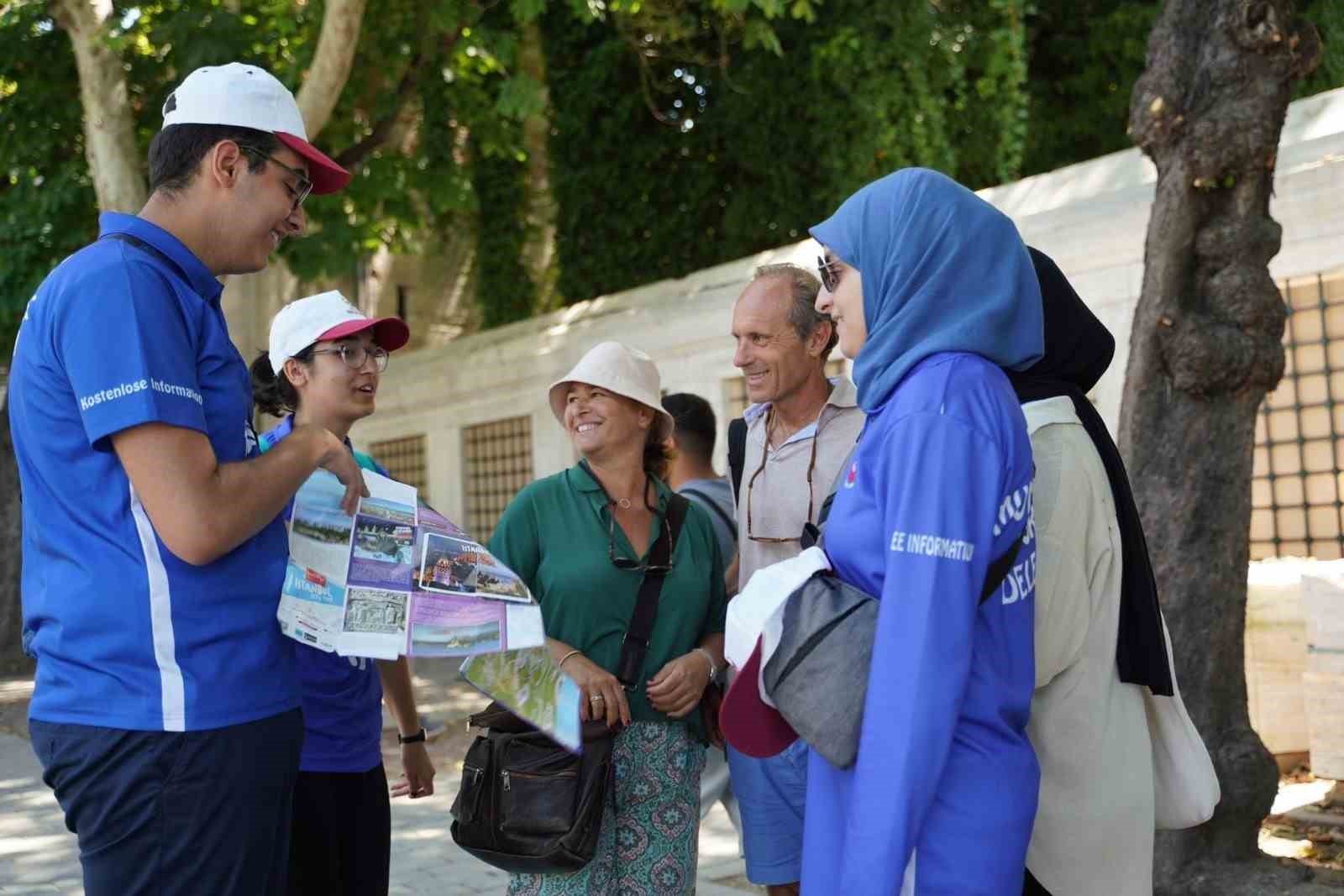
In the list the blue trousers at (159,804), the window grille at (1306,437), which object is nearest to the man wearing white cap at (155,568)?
the blue trousers at (159,804)

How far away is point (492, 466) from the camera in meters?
16.7

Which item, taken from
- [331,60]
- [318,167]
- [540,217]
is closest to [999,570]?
[318,167]

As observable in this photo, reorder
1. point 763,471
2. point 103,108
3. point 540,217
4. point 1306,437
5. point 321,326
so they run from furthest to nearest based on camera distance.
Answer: point 540,217 < point 103,108 < point 1306,437 < point 763,471 < point 321,326

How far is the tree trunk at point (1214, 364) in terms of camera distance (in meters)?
5.18

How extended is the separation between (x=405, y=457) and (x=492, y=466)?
2.62 metres

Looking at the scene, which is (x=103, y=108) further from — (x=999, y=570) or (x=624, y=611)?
(x=999, y=570)

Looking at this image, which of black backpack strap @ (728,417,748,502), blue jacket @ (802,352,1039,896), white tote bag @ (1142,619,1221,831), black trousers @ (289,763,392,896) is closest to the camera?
blue jacket @ (802,352,1039,896)

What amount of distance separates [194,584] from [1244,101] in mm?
4433

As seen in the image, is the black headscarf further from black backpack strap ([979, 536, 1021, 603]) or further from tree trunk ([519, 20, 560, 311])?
Answer: tree trunk ([519, 20, 560, 311])

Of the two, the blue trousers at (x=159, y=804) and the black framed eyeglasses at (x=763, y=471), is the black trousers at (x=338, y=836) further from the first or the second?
the black framed eyeglasses at (x=763, y=471)

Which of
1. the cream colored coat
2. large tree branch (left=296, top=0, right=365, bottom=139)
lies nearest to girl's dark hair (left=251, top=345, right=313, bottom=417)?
the cream colored coat

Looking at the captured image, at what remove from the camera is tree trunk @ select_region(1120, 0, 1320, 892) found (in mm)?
5180

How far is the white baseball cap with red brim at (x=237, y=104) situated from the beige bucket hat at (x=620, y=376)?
4.44 feet

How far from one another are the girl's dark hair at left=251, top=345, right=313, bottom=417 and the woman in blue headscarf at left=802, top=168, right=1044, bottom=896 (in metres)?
1.77
